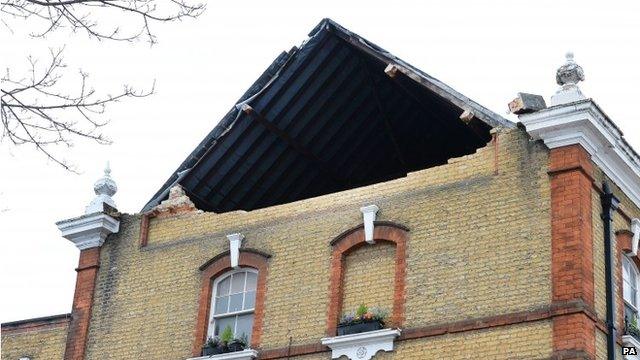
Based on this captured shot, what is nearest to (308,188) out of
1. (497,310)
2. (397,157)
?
(397,157)

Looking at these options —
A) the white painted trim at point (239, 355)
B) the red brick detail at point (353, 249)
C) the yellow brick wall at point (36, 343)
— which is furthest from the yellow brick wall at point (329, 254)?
the yellow brick wall at point (36, 343)

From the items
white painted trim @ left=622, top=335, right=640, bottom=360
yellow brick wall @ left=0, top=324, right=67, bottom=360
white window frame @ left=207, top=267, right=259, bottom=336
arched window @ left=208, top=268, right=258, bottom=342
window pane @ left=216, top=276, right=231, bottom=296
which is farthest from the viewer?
yellow brick wall @ left=0, top=324, right=67, bottom=360

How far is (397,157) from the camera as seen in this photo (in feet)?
82.0

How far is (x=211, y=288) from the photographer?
76.3ft

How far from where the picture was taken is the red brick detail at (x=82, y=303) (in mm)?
24219

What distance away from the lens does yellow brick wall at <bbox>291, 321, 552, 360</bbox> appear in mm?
19109

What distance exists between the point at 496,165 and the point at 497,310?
Result: 8.48 feet

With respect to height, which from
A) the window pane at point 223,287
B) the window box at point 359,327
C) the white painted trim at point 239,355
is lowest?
the white painted trim at point 239,355

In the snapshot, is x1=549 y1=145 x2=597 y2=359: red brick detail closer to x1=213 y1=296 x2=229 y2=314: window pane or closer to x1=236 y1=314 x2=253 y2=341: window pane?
x1=236 y1=314 x2=253 y2=341: window pane

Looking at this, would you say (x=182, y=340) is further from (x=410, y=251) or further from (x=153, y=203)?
(x=410, y=251)

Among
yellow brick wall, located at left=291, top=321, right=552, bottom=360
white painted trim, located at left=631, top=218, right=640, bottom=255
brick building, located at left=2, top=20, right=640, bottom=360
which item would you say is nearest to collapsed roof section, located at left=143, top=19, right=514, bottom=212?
brick building, located at left=2, top=20, right=640, bottom=360

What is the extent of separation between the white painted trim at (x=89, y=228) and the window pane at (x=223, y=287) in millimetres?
2872

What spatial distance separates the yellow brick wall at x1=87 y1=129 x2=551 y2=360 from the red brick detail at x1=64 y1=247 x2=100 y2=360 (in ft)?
0.53

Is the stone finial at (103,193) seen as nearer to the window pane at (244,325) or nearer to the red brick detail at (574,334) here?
the window pane at (244,325)
